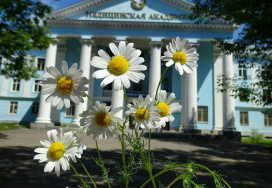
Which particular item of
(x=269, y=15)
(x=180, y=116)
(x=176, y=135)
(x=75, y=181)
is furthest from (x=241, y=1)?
(x=180, y=116)

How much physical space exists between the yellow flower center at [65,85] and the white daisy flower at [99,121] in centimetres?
13

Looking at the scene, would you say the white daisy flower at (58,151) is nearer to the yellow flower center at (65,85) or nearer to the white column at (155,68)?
the yellow flower center at (65,85)

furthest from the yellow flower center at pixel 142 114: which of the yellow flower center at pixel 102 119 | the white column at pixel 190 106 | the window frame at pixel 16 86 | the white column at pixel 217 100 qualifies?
the window frame at pixel 16 86

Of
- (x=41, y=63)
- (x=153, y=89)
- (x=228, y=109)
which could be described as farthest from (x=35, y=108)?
(x=228, y=109)

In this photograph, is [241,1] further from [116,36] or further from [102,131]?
[116,36]

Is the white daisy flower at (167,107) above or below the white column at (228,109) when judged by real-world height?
below

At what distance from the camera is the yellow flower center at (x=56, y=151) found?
932 millimetres

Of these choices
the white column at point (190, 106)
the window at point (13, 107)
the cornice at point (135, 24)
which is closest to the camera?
the white column at point (190, 106)

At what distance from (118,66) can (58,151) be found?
460 mm

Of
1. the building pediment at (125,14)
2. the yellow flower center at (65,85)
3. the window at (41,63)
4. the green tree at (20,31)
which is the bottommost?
the yellow flower center at (65,85)

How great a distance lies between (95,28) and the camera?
25.2 metres

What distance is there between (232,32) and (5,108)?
35.0 meters

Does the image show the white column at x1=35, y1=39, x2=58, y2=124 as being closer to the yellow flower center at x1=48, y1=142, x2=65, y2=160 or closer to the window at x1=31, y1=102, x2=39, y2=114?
the window at x1=31, y1=102, x2=39, y2=114

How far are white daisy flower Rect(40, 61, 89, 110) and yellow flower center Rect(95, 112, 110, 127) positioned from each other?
5.3 inches
